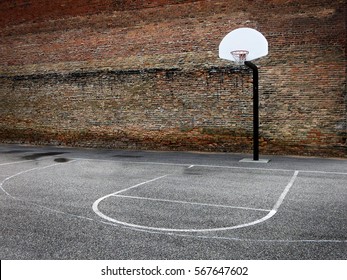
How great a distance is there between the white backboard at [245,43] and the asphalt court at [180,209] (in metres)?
3.87

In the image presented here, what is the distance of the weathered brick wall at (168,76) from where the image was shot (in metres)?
12.6

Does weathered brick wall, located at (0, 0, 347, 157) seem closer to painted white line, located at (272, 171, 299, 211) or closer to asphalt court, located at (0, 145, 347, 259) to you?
asphalt court, located at (0, 145, 347, 259)

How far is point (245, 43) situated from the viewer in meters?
12.3

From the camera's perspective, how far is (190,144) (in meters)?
14.5

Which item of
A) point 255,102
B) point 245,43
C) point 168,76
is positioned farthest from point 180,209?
point 168,76

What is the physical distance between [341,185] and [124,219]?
5078 mm

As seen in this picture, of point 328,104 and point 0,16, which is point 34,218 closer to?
point 328,104

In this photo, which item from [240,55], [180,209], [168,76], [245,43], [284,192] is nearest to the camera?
[180,209]

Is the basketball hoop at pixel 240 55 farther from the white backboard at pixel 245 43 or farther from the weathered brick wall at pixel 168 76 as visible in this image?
the weathered brick wall at pixel 168 76

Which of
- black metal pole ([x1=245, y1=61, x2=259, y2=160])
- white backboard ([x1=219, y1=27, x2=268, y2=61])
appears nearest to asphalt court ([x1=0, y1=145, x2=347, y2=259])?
black metal pole ([x1=245, y1=61, x2=259, y2=160])

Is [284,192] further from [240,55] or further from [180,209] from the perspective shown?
[240,55]

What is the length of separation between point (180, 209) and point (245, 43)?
8.01 meters

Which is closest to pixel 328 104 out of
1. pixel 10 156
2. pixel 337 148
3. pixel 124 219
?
pixel 337 148

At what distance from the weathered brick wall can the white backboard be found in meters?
0.85
